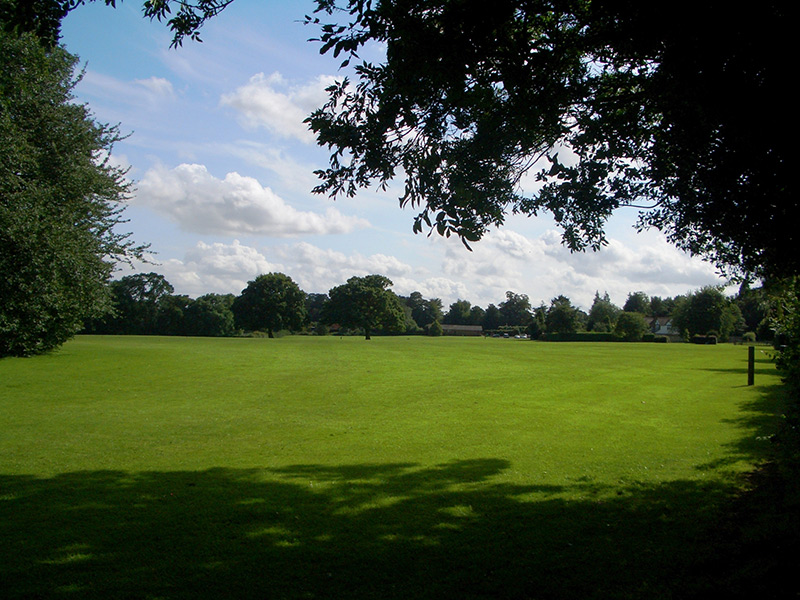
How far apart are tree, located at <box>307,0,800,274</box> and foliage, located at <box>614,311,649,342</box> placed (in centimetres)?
9456

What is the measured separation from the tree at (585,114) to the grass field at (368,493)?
4140 millimetres

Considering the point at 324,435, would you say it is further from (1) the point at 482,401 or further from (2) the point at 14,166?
(2) the point at 14,166

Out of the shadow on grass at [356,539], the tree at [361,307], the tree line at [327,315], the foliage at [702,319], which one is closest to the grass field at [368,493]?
the shadow on grass at [356,539]

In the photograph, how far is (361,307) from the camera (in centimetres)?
8606

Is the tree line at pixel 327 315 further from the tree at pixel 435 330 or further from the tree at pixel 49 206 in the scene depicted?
the tree at pixel 49 206

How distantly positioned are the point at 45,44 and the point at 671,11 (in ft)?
25.2

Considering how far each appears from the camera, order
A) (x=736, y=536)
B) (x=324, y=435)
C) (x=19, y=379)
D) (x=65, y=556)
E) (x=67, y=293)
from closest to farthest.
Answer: (x=65, y=556), (x=736, y=536), (x=324, y=435), (x=19, y=379), (x=67, y=293)

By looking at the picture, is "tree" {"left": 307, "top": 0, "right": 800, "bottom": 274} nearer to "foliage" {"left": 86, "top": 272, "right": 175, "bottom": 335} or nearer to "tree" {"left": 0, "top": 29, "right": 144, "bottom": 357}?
"tree" {"left": 0, "top": 29, "right": 144, "bottom": 357}

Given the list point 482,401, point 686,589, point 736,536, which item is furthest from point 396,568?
point 482,401

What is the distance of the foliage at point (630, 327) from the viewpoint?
9694 centimetres

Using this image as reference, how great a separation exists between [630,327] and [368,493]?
99329 millimetres

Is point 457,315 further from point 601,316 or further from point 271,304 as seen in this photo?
point 271,304

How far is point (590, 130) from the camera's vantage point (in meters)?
8.77

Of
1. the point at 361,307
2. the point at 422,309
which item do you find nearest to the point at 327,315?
the point at 361,307
